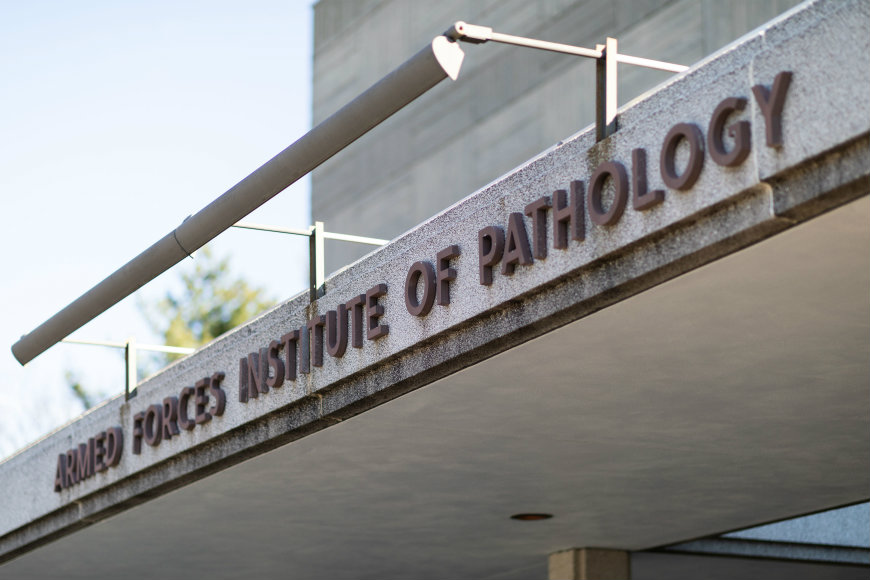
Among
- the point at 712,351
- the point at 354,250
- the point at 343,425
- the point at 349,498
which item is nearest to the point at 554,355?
the point at 712,351

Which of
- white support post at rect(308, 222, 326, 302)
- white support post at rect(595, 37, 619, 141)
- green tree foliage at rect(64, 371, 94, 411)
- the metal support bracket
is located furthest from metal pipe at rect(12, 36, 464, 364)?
green tree foliage at rect(64, 371, 94, 411)

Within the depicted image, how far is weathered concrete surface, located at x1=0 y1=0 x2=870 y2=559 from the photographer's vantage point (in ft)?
20.4

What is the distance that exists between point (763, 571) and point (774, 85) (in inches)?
368

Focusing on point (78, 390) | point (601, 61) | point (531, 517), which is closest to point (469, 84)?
point (531, 517)

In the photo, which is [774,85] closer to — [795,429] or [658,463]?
[795,429]

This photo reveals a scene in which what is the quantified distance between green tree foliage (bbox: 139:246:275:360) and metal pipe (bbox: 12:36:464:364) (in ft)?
143

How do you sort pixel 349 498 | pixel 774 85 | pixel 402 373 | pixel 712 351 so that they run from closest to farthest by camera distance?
pixel 774 85
pixel 712 351
pixel 402 373
pixel 349 498

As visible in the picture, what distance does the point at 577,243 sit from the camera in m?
7.61

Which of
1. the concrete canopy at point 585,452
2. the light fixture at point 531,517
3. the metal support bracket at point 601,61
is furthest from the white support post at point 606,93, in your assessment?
the light fixture at point 531,517

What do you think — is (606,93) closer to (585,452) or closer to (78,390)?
(585,452)

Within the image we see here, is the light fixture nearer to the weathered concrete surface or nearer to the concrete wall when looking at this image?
the weathered concrete surface

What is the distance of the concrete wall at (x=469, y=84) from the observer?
17.1 meters

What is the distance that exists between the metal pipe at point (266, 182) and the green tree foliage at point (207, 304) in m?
43.5

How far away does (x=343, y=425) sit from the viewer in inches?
399
